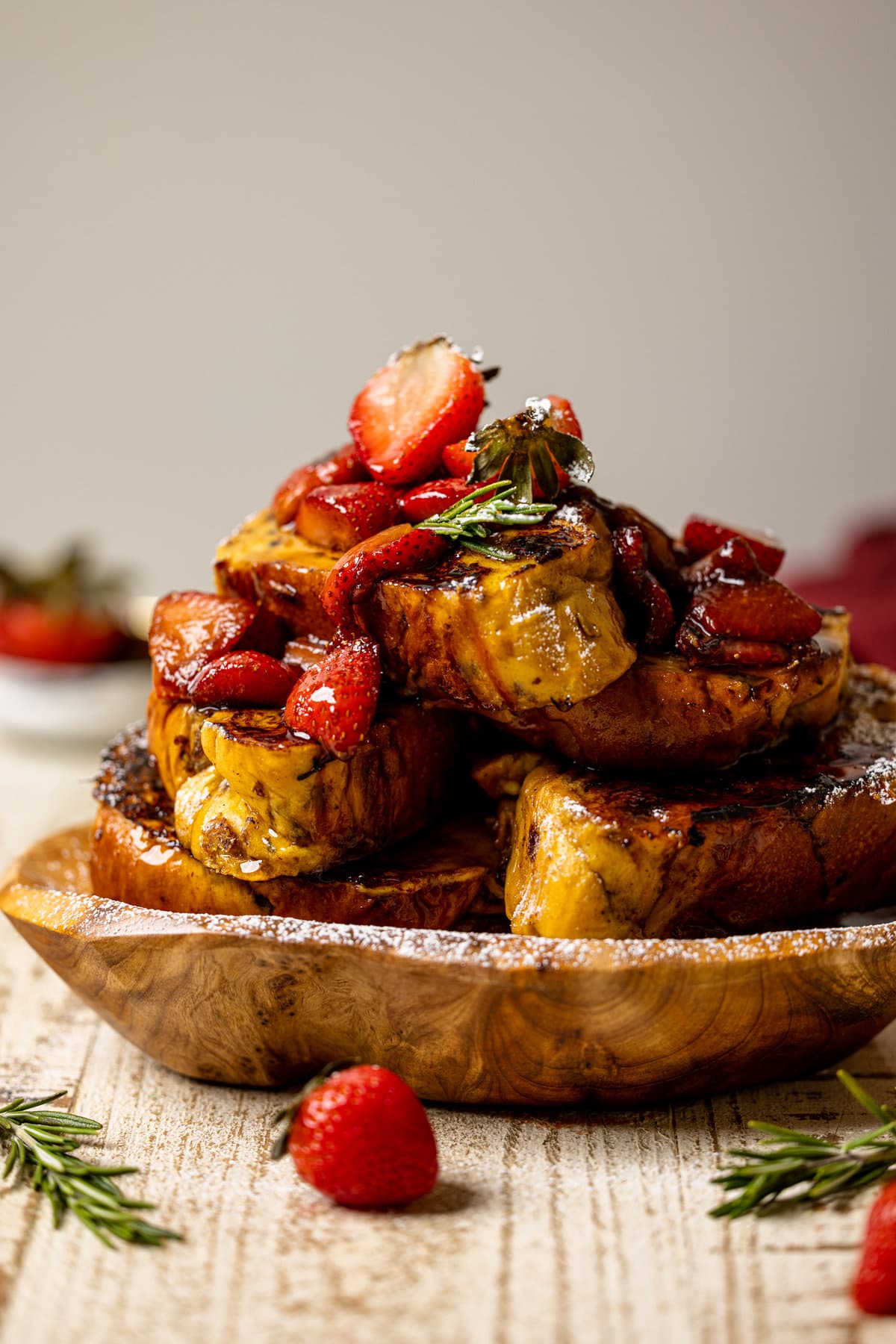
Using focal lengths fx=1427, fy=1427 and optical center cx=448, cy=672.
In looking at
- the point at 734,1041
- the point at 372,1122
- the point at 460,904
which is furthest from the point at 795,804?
the point at 372,1122

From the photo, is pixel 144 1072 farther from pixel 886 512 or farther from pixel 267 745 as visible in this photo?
pixel 886 512

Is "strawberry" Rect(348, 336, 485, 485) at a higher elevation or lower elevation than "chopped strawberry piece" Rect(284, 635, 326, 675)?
higher

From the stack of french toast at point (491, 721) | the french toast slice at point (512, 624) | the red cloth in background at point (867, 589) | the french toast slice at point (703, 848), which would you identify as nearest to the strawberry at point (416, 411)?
the stack of french toast at point (491, 721)

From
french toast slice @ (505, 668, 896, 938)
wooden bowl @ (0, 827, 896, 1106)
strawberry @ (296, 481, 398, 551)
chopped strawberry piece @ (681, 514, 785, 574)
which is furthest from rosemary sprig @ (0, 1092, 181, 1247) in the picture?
chopped strawberry piece @ (681, 514, 785, 574)

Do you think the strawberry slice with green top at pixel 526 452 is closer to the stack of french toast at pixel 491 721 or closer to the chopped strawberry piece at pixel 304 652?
the stack of french toast at pixel 491 721

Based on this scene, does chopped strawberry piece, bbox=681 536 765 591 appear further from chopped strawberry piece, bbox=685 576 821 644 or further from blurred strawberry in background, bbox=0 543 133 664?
blurred strawberry in background, bbox=0 543 133 664
